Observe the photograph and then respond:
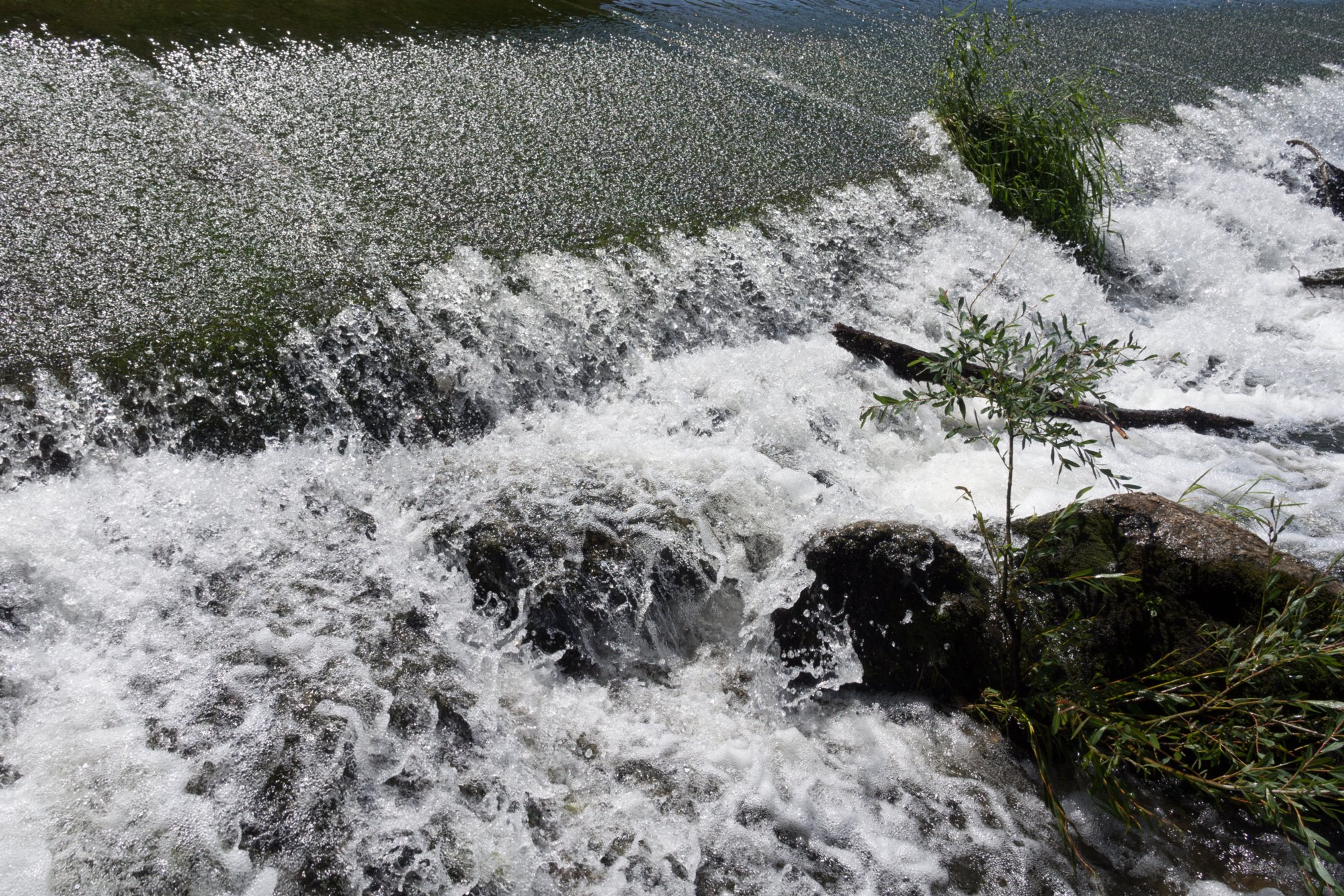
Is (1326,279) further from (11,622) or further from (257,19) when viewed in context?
(11,622)

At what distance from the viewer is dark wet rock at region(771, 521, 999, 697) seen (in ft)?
9.18

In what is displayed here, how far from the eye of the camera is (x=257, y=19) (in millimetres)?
5309

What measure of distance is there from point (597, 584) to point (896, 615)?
0.98 meters

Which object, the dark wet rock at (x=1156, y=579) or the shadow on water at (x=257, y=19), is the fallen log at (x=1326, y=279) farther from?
the shadow on water at (x=257, y=19)

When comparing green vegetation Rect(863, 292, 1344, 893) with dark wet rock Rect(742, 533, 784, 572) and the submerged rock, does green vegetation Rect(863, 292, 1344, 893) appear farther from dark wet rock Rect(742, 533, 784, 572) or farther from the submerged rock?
dark wet rock Rect(742, 533, 784, 572)

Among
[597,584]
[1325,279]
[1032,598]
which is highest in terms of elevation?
[1325,279]

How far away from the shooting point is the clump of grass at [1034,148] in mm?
5328

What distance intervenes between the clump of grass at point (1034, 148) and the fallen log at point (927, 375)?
4.92ft

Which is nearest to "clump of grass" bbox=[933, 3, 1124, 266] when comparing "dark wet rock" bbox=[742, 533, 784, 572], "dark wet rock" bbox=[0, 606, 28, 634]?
"dark wet rock" bbox=[742, 533, 784, 572]

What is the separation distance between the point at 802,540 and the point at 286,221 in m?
2.58

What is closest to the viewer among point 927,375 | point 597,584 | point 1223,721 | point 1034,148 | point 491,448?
point 1223,721

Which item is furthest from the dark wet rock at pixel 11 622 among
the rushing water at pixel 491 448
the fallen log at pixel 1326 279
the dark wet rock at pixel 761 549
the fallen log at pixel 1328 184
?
the fallen log at pixel 1328 184

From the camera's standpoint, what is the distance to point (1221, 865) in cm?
243

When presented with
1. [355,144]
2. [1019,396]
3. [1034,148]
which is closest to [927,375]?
[1019,396]
